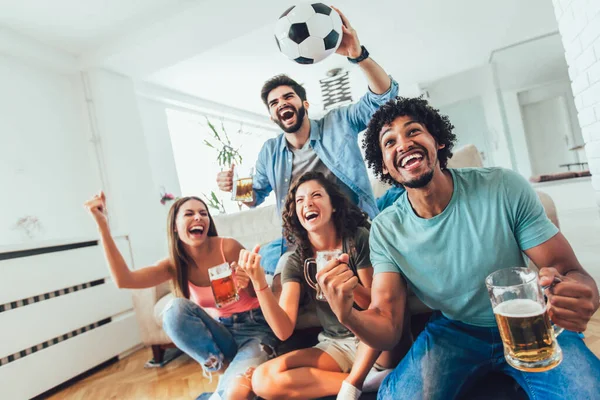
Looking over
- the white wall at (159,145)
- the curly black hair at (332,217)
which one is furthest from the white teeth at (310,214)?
the white wall at (159,145)

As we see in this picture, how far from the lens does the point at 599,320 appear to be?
1.85m

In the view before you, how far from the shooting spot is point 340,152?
1932mm

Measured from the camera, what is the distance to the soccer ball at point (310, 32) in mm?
1627

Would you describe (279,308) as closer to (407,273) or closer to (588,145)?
(407,273)

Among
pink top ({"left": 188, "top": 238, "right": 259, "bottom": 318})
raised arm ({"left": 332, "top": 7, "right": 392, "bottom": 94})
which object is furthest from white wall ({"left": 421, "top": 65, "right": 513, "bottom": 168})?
pink top ({"left": 188, "top": 238, "right": 259, "bottom": 318})

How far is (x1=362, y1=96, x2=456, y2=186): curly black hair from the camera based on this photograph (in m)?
1.27

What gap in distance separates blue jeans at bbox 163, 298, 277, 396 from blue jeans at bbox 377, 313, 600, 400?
65 cm

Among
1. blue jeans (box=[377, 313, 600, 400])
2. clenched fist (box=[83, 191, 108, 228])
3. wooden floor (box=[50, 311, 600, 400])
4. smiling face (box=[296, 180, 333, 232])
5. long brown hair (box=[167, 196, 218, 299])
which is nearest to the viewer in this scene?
blue jeans (box=[377, 313, 600, 400])

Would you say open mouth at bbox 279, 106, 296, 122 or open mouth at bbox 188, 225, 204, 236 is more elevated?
open mouth at bbox 279, 106, 296, 122

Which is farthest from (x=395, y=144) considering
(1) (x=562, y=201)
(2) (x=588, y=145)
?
(1) (x=562, y=201)

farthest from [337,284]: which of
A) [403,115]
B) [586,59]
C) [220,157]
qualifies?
[220,157]

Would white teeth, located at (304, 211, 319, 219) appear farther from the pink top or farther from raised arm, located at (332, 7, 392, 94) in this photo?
raised arm, located at (332, 7, 392, 94)

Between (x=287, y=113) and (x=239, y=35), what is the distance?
1.69 m

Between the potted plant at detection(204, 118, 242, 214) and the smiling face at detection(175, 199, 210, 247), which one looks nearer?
the smiling face at detection(175, 199, 210, 247)
